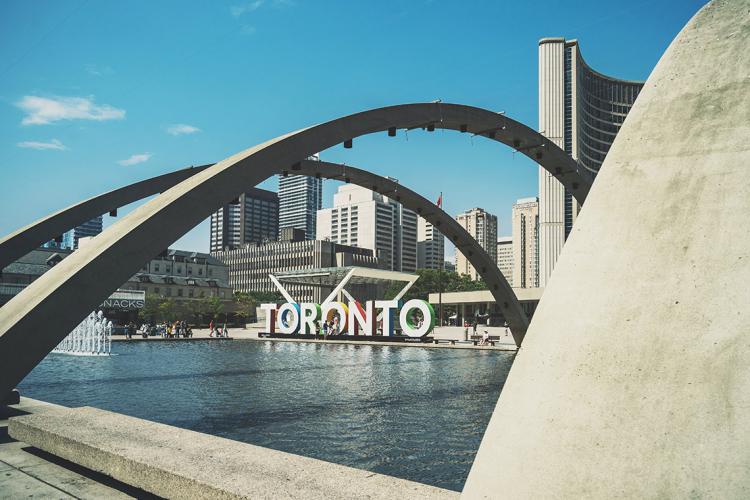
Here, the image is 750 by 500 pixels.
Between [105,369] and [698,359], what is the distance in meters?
23.9

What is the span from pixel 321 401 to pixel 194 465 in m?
9.63

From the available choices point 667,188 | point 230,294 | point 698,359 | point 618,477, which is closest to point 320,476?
point 618,477

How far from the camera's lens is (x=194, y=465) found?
4754mm

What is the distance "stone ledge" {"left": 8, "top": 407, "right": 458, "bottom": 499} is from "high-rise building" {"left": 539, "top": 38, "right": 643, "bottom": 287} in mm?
119682

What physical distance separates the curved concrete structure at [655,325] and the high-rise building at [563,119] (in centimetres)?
12090

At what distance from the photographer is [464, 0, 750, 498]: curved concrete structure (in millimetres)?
2656

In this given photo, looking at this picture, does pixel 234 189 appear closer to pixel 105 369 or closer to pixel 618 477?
pixel 618 477

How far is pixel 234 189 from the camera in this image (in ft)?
33.8

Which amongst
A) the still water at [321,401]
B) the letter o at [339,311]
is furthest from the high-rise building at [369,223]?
the still water at [321,401]

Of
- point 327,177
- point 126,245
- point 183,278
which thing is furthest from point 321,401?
point 183,278

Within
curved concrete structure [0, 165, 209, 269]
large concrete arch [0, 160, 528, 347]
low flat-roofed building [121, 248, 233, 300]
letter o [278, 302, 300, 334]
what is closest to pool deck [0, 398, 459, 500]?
large concrete arch [0, 160, 528, 347]

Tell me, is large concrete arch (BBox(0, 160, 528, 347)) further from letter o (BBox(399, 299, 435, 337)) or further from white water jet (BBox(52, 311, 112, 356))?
white water jet (BBox(52, 311, 112, 356))

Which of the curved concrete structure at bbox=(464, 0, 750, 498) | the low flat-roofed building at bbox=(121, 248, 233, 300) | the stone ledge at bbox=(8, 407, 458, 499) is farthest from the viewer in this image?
the low flat-roofed building at bbox=(121, 248, 233, 300)

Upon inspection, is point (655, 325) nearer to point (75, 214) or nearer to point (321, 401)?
point (321, 401)
